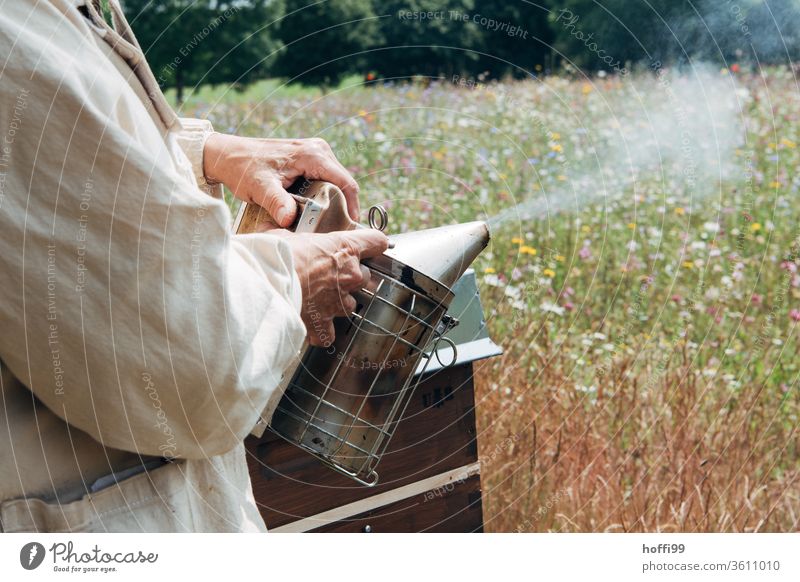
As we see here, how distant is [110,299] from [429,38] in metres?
4.11

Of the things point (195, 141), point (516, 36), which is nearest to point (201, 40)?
point (516, 36)

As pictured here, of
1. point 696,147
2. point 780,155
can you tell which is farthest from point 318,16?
point 780,155

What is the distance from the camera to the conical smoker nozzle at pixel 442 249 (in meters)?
1.39

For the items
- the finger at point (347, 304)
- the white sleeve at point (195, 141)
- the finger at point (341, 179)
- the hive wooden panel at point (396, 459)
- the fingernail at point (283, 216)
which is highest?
→ the white sleeve at point (195, 141)

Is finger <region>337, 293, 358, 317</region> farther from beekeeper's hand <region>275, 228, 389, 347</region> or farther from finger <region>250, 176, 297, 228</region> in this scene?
finger <region>250, 176, 297, 228</region>

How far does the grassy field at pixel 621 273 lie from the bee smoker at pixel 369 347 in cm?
81

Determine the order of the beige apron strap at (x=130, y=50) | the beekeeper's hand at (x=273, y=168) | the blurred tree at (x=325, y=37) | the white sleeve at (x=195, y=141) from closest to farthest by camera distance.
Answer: the beige apron strap at (x=130, y=50), the beekeeper's hand at (x=273, y=168), the white sleeve at (x=195, y=141), the blurred tree at (x=325, y=37)

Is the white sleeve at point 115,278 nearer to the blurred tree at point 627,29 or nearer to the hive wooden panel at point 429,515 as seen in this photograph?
the hive wooden panel at point 429,515

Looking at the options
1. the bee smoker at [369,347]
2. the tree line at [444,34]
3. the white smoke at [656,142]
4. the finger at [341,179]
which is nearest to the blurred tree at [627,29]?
the tree line at [444,34]

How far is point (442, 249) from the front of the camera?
1424 millimetres

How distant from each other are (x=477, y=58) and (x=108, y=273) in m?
5.33

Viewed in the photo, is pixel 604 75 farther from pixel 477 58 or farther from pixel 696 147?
pixel 696 147

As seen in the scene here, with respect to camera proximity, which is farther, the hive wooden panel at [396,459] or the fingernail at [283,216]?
the hive wooden panel at [396,459]

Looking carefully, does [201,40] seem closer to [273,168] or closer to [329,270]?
[273,168]
